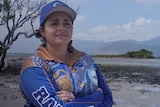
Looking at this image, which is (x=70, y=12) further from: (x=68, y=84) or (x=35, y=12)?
(x=35, y=12)

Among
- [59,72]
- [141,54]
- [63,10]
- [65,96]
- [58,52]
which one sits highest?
[63,10]

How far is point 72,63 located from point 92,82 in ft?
0.54

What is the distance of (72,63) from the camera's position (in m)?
1.92

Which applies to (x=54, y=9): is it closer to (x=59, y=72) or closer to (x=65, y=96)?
(x=59, y=72)

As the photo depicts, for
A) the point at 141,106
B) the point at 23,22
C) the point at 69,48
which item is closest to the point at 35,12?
the point at 23,22

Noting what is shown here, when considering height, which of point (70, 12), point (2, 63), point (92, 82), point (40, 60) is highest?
point (70, 12)

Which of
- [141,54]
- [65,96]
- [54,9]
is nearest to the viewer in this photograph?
[65,96]

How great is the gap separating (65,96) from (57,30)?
0.40 meters

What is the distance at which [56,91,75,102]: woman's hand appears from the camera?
1738 mm

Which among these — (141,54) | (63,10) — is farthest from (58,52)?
(141,54)

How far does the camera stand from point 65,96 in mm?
1741

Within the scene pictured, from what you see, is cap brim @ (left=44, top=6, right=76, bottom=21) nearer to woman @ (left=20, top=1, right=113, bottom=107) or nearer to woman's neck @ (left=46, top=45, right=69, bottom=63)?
woman @ (left=20, top=1, right=113, bottom=107)

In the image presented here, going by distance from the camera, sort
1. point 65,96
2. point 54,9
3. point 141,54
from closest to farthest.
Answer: point 65,96
point 54,9
point 141,54

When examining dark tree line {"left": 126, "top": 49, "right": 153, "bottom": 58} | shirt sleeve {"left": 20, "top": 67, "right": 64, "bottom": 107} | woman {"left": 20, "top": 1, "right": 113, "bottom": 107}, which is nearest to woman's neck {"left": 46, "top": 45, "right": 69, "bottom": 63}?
woman {"left": 20, "top": 1, "right": 113, "bottom": 107}
